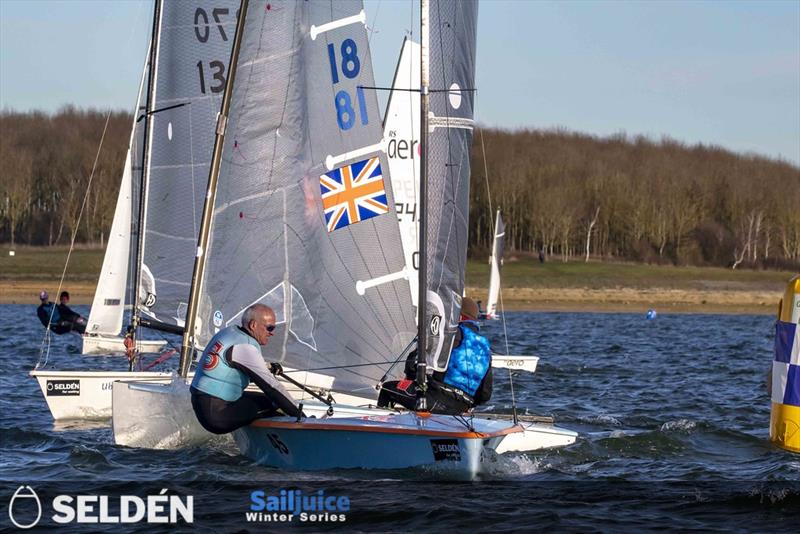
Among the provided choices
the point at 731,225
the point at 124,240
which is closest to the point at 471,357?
the point at 124,240

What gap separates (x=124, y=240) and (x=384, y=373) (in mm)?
9847

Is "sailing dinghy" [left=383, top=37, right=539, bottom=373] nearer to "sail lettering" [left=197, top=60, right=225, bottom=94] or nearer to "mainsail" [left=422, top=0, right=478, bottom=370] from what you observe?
"sail lettering" [left=197, top=60, right=225, bottom=94]

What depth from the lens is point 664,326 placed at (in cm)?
4275

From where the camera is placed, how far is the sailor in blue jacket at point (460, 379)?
442 inches

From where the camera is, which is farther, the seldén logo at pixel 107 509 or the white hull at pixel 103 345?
the white hull at pixel 103 345

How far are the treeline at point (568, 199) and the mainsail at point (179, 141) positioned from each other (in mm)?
50690

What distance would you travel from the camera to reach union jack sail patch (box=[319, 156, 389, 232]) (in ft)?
40.4

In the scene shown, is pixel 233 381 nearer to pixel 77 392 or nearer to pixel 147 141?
pixel 77 392

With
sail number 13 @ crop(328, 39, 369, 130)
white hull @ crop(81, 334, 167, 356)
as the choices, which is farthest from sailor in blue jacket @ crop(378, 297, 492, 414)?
white hull @ crop(81, 334, 167, 356)

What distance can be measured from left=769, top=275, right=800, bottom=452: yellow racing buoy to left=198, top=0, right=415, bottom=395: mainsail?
425 centimetres

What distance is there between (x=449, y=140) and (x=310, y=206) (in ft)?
7.14

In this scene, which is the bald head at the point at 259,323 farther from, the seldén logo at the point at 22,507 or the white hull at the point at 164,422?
the seldén logo at the point at 22,507

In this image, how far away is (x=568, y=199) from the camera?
261ft

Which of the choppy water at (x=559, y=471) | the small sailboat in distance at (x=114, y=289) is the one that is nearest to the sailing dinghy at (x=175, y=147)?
the choppy water at (x=559, y=471)
